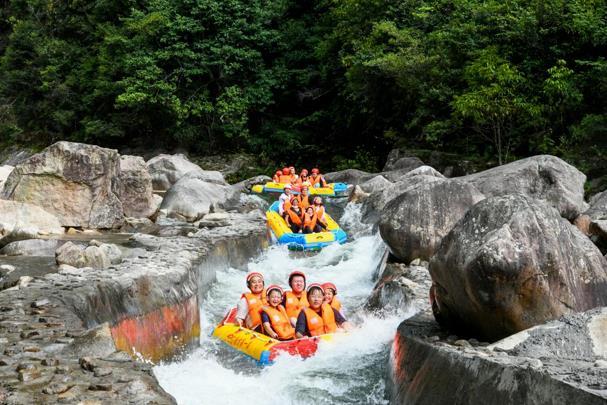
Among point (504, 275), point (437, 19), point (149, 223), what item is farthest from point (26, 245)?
point (437, 19)

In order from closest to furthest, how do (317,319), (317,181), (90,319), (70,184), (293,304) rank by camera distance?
(90,319) → (317,319) → (293,304) → (70,184) → (317,181)

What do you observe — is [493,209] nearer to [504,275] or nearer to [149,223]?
[504,275]

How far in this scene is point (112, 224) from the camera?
13.2 m

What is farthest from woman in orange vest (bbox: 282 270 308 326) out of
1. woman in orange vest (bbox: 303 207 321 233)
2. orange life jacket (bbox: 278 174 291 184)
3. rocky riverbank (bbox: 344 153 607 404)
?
orange life jacket (bbox: 278 174 291 184)

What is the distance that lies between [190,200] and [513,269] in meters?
11.6

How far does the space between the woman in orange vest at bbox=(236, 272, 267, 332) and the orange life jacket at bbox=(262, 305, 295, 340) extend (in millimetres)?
146

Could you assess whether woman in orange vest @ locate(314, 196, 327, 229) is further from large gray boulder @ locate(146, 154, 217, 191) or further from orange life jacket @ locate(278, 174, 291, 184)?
orange life jacket @ locate(278, 174, 291, 184)

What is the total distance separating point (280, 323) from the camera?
7871 millimetres

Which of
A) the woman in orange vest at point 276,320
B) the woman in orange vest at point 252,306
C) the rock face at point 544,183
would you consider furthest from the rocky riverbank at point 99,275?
the rock face at point 544,183

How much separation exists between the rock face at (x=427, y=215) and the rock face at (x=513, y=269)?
3.34m

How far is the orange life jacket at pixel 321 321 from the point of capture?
7.73 meters

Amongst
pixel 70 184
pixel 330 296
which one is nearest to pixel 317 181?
pixel 70 184

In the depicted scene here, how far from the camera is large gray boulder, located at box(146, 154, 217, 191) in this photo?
67.1 ft

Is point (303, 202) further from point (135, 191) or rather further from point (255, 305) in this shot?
point (255, 305)
